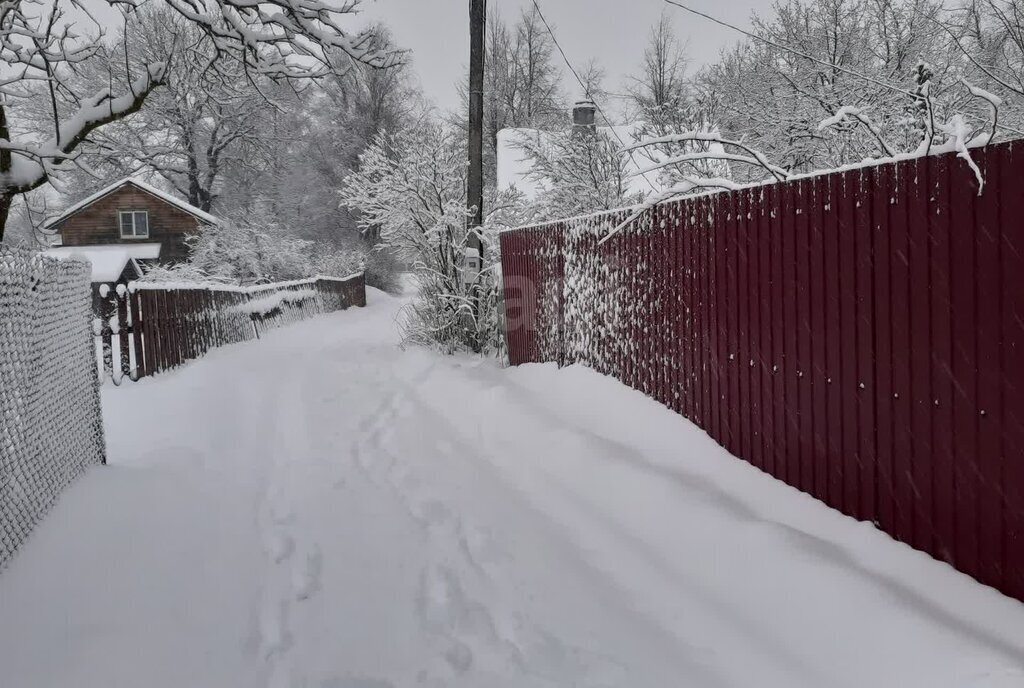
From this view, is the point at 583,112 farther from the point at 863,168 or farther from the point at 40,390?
the point at 40,390

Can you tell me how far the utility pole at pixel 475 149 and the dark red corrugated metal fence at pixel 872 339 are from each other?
510 cm

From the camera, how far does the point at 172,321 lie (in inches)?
429

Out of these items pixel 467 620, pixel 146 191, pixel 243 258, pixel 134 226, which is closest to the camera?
pixel 467 620

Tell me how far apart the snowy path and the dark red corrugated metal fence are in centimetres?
22

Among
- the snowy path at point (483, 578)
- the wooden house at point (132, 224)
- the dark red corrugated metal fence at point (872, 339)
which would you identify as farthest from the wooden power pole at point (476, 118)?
the wooden house at point (132, 224)

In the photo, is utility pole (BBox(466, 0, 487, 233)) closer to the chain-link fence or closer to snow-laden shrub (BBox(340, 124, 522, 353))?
snow-laden shrub (BBox(340, 124, 522, 353))

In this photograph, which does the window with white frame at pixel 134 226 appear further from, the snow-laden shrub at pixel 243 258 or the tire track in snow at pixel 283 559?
the tire track in snow at pixel 283 559

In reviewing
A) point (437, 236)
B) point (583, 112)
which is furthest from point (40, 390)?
point (583, 112)

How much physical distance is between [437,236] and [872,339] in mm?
8071

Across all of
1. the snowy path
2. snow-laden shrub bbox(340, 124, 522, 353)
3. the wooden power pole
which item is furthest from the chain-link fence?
the wooden power pole

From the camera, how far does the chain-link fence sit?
11.8 feet

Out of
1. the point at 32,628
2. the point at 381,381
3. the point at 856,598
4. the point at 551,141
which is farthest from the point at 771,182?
the point at 551,141

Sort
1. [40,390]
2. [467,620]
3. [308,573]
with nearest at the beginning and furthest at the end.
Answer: [467,620]
[308,573]
[40,390]

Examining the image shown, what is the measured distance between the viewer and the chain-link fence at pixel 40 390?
3598mm
